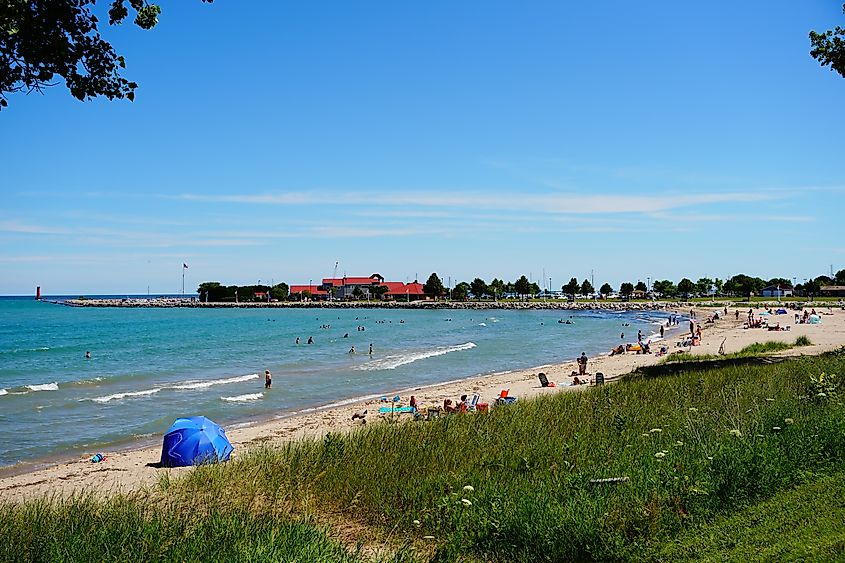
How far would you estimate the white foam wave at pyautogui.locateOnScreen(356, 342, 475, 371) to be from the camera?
3900 centimetres

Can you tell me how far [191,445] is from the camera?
13.6 m

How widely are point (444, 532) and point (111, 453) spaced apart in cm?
1383

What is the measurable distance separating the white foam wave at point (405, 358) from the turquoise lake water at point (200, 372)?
0.24ft

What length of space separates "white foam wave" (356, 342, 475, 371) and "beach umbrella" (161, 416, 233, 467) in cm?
2366

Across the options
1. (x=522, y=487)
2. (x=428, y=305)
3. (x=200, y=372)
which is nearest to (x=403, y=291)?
(x=428, y=305)

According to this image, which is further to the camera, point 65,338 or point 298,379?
point 65,338

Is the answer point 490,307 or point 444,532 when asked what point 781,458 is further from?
point 490,307

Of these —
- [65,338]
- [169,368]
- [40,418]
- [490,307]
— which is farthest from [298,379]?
[490,307]

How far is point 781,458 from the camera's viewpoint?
A: 23.1 feet

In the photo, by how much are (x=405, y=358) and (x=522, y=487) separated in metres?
36.0

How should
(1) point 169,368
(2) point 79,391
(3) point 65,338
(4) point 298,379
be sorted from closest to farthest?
(2) point 79,391 → (4) point 298,379 → (1) point 169,368 → (3) point 65,338

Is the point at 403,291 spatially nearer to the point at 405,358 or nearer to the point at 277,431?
the point at 405,358

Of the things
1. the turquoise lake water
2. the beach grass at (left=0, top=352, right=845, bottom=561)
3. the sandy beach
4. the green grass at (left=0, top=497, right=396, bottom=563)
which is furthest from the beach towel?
the green grass at (left=0, top=497, right=396, bottom=563)

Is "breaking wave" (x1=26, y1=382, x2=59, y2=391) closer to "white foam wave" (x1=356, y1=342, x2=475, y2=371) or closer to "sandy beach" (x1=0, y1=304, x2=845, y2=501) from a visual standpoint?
"sandy beach" (x1=0, y1=304, x2=845, y2=501)
